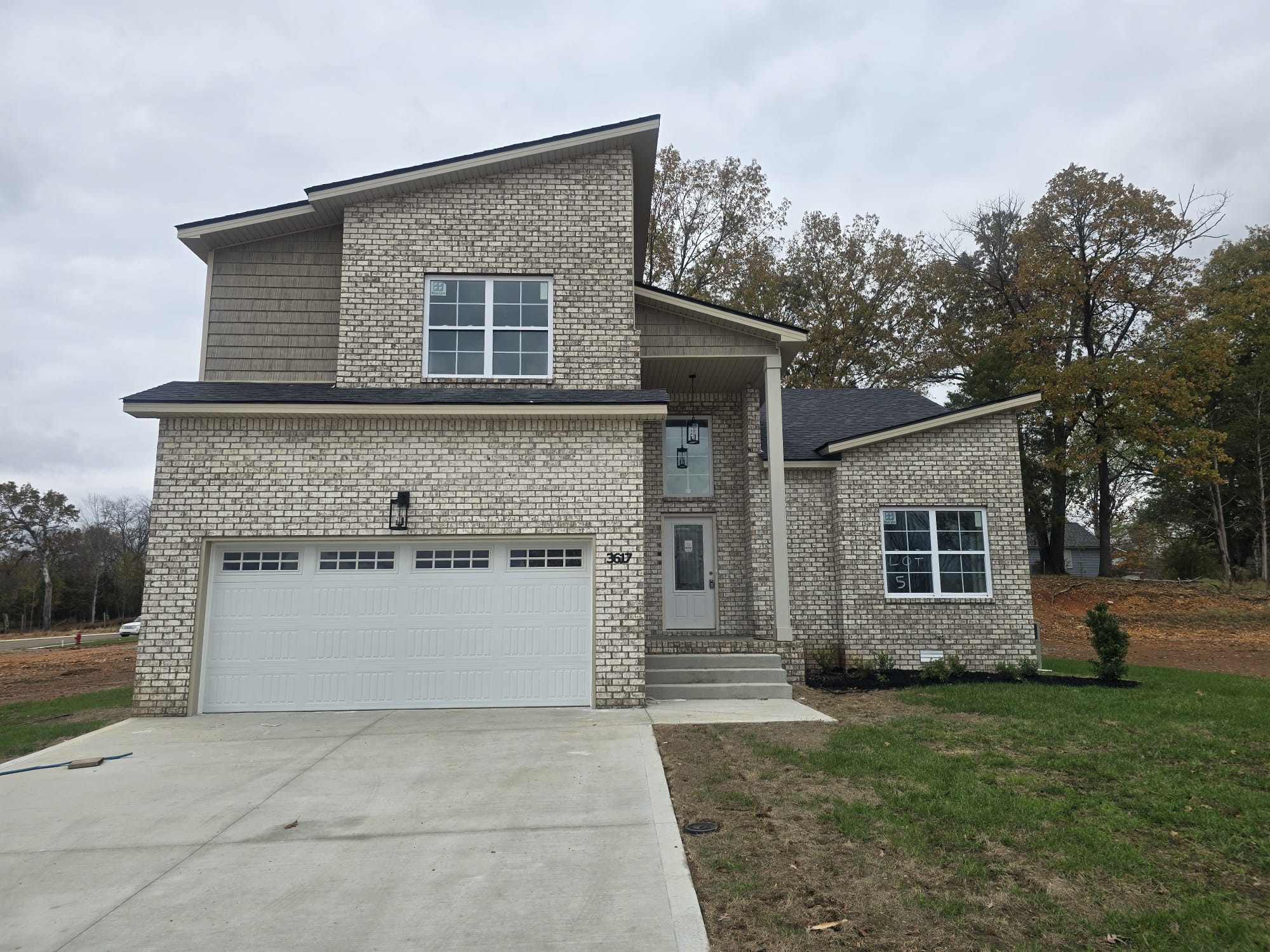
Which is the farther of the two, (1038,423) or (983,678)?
(1038,423)

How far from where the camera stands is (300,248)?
11133 millimetres

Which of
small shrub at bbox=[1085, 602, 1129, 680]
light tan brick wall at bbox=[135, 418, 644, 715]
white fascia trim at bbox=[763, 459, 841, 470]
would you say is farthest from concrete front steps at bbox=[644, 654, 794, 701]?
small shrub at bbox=[1085, 602, 1129, 680]

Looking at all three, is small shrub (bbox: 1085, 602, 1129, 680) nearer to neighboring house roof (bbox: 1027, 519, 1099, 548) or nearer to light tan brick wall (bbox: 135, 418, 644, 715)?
light tan brick wall (bbox: 135, 418, 644, 715)

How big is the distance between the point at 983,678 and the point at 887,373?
18.8m

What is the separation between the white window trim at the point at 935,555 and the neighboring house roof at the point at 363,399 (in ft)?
17.0

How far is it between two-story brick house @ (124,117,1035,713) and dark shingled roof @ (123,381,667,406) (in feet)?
0.22

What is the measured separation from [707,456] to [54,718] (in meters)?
10.3

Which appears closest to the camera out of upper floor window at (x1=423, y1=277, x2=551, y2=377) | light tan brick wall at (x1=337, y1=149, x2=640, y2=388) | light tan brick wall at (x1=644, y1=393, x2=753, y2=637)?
light tan brick wall at (x1=337, y1=149, x2=640, y2=388)

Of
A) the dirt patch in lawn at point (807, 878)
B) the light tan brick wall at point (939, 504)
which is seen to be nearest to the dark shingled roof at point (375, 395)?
the light tan brick wall at point (939, 504)

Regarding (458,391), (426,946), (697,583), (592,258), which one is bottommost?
(426,946)

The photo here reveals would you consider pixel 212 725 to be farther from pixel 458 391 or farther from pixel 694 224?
pixel 694 224

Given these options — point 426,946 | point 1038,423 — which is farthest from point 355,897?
point 1038,423

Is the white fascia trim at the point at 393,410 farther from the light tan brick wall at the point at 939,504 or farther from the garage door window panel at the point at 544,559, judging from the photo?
the light tan brick wall at the point at 939,504

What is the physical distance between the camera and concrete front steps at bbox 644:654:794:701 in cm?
1017
